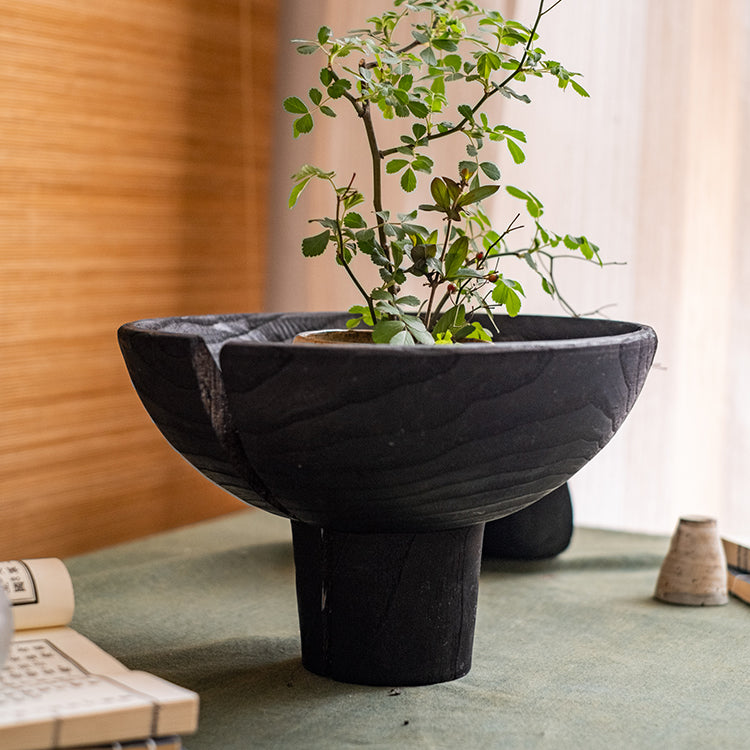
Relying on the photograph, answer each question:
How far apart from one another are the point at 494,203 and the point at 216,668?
72 centimetres

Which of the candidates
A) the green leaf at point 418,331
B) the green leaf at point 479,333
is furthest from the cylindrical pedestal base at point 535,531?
the green leaf at point 418,331

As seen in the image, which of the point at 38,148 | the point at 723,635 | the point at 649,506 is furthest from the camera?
the point at 649,506

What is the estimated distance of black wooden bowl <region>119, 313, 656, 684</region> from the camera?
562 mm

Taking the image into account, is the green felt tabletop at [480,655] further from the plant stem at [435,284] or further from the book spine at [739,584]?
the plant stem at [435,284]

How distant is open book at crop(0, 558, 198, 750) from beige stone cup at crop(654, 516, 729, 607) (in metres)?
0.53

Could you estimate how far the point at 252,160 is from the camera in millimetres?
1394

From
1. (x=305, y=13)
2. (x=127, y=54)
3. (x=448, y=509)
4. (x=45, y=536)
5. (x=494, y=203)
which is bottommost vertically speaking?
(x=45, y=536)

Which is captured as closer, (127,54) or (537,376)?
(537,376)

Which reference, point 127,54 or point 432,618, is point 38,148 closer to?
point 127,54

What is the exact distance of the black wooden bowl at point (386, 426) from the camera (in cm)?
56

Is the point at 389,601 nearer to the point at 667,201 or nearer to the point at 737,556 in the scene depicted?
the point at 737,556

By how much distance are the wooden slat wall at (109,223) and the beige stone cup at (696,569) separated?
65 centimetres

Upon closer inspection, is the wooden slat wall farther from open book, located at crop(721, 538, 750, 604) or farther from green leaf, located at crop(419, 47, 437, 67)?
open book, located at crop(721, 538, 750, 604)

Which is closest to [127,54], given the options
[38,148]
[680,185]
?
[38,148]
